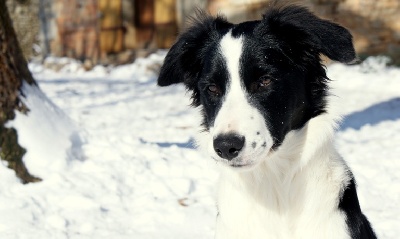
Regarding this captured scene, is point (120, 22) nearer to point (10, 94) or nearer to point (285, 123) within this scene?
point (10, 94)

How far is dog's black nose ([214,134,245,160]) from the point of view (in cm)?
307

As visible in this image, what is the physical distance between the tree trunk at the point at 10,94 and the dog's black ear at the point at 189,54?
6.72 feet

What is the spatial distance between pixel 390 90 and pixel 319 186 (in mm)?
6363

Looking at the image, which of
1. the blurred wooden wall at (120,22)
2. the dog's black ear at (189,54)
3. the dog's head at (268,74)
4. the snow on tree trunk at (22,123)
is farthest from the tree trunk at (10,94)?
the blurred wooden wall at (120,22)

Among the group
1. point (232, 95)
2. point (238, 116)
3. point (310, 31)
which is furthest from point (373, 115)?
point (238, 116)

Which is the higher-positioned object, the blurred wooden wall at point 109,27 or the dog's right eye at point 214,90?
the dog's right eye at point 214,90

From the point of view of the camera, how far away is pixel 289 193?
353 cm

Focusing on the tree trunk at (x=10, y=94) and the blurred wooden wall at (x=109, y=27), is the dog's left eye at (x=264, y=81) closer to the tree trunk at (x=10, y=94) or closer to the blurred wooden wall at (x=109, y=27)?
the tree trunk at (x=10, y=94)

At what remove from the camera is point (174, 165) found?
6.02m

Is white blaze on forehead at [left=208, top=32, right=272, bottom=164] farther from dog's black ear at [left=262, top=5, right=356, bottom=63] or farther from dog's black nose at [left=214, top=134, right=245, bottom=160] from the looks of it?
dog's black ear at [left=262, top=5, right=356, bottom=63]

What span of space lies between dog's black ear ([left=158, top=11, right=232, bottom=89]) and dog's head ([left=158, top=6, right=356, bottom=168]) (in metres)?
0.05

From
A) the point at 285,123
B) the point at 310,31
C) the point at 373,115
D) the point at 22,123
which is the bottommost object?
the point at 373,115

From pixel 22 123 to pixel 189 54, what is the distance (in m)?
2.22

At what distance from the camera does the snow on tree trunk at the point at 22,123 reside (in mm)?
5434
